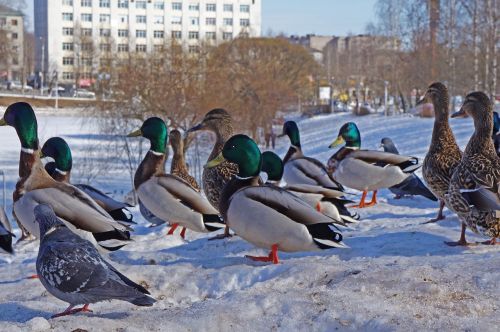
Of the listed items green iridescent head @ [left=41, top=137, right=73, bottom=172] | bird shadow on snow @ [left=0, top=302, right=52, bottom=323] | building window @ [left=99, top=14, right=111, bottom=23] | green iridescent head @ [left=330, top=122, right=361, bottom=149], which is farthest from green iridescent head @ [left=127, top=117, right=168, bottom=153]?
building window @ [left=99, top=14, right=111, bottom=23]

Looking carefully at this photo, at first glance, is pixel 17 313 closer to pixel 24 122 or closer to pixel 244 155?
pixel 244 155

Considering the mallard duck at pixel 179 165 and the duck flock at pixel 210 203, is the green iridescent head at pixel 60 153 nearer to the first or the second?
the duck flock at pixel 210 203

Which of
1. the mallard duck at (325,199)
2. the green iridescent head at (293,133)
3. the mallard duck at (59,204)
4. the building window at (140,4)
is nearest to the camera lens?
the mallard duck at (59,204)

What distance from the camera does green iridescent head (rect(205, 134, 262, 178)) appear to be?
6.63 meters

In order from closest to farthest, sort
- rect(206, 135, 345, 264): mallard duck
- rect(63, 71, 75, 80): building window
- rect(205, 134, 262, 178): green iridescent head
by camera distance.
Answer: rect(206, 135, 345, 264): mallard duck, rect(205, 134, 262, 178): green iridescent head, rect(63, 71, 75, 80): building window

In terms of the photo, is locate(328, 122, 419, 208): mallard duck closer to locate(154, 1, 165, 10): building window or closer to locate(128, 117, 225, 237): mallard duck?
locate(128, 117, 225, 237): mallard duck

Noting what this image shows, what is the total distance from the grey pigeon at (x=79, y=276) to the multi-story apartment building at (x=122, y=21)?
9327cm

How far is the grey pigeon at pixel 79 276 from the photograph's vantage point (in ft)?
14.8

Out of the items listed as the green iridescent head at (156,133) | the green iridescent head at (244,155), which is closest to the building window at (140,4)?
the green iridescent head at (156,133)

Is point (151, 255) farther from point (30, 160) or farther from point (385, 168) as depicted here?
point (385, 168)

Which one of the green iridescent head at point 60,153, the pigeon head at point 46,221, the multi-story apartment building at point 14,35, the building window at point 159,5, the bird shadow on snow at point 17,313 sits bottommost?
the bird shadow on snow at point 17,313

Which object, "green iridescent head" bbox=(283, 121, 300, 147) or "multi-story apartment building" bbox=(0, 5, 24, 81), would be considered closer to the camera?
"green iridescent head" bbox=(283, 121, 300, 147)

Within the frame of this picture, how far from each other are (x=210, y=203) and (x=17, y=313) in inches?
139

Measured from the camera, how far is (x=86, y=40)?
3546 inches
